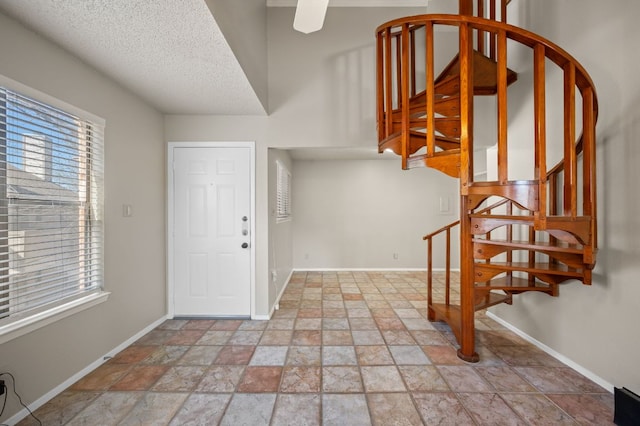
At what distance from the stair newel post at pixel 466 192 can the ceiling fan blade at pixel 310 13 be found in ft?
3.18

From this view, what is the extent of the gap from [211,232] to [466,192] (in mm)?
2586

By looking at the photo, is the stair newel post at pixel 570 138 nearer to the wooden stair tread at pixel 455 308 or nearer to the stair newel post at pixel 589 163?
the stair newel post at pixel 589 163

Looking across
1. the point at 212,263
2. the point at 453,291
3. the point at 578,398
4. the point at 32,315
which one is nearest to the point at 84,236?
the point at 32,315

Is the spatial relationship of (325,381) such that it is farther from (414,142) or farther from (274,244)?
(414,142)

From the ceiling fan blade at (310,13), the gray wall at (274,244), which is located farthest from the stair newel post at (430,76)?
the gray wall at (274,244)

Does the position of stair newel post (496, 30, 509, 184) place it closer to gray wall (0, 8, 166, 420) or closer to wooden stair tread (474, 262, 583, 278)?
wooden stair tread (474, 262, 583, 278)

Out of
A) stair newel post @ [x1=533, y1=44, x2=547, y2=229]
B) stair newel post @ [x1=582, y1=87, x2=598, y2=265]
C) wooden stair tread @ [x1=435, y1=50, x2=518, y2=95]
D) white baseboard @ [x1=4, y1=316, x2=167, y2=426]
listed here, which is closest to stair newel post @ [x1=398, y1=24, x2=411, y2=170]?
wooden stair tread @ [x1=435, y1=50, x2=518, y2=95]

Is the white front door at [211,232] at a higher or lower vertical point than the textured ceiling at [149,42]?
lower

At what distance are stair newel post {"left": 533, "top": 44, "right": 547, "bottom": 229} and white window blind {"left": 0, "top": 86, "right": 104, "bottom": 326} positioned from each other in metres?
3.11

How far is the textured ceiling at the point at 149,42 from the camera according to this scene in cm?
141

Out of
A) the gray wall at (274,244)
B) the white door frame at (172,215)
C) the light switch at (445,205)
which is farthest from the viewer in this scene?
the light switch at (445,205)

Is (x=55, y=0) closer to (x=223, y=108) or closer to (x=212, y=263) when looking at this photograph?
(x=223, y=108)

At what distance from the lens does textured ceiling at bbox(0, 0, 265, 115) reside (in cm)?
141

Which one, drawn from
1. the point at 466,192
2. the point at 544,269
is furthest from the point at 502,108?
the point at 544,269
